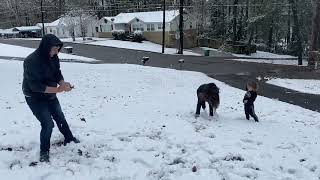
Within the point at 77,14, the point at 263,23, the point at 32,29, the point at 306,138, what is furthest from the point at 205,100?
the point at 32,29

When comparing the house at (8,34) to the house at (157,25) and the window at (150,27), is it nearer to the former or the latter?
the house at (157,25)

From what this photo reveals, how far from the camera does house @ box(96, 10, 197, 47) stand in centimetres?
6544

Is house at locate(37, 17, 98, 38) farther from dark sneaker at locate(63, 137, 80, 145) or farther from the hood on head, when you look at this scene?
the hood on head

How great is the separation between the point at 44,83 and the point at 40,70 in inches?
8.1

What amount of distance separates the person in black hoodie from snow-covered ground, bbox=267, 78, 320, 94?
16508mm

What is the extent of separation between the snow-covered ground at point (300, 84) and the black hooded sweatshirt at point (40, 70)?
16.6 meters

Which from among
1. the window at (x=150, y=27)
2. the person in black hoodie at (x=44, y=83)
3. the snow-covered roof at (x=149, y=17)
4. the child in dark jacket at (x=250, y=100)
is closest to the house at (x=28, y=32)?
the snow-covered roof at (x=149, y=17)

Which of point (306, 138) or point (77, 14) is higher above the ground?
point (77, 14)

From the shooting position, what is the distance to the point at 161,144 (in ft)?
25.3

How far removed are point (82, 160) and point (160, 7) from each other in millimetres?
78549

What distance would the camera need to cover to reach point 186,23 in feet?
229

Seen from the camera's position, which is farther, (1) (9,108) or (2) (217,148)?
(1) (9,108)

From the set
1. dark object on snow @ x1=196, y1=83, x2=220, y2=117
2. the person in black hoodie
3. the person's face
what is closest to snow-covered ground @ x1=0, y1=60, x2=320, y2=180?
dark object on snow @ x1=196, y1=83, x2=220, y2=117

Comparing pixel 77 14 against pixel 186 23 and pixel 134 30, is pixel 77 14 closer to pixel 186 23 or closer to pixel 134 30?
pixel 134 30
